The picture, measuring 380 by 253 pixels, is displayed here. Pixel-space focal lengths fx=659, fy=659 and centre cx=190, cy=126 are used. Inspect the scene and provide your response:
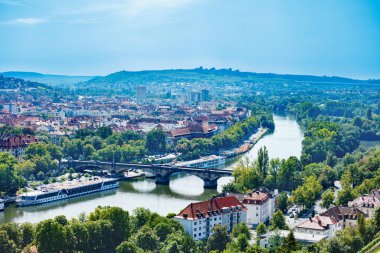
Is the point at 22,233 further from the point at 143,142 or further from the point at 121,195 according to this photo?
the point at 143,142

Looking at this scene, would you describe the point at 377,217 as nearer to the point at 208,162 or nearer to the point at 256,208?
A: the point at 256,208

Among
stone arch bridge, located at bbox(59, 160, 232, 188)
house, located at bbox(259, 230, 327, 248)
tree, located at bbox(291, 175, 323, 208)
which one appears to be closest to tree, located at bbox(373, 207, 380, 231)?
house, located at bbox(259, 230, 327, 248)

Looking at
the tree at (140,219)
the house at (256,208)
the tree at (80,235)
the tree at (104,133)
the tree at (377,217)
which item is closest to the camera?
the tree at (80,235)

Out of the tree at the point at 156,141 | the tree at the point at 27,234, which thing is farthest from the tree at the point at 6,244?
the tree at the point at 156,141

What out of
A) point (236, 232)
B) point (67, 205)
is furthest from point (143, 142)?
point (236, 232)

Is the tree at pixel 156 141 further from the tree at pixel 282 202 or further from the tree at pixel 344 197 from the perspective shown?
the tree at pixel 344 197

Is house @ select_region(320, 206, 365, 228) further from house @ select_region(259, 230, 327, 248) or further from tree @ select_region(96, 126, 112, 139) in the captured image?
tree @ select_region(96, 126, 112, 139)
